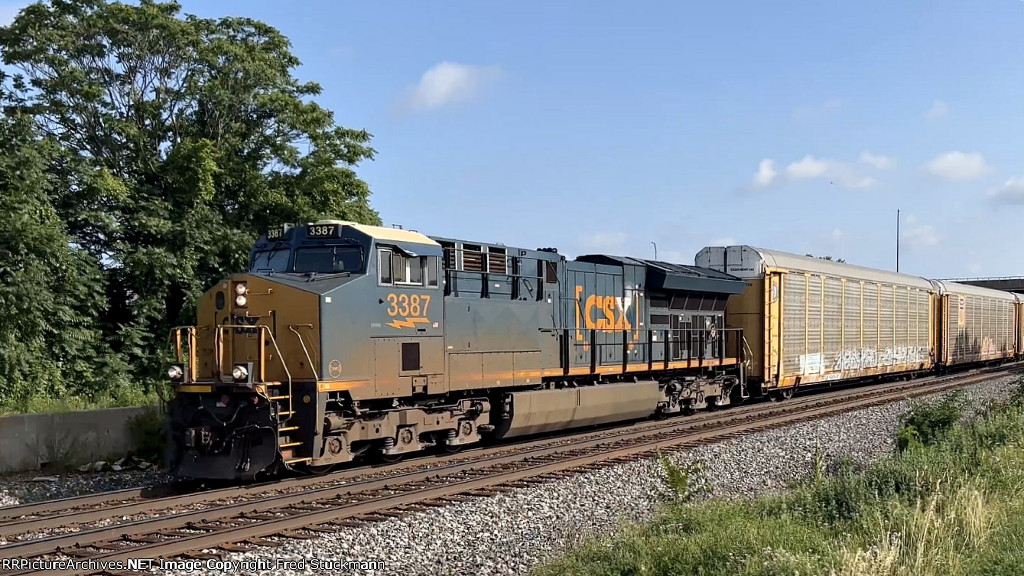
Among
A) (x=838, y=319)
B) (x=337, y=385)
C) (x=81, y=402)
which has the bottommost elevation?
(x=81, y=402)

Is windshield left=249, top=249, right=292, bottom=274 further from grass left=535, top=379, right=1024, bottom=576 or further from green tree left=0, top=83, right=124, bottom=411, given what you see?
grass left=535, top=379, right=1024, bottom=576

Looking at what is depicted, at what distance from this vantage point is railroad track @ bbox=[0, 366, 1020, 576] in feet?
23.6

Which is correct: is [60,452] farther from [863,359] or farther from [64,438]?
[863,359]

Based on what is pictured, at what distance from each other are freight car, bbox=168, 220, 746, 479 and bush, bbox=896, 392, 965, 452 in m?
5.01

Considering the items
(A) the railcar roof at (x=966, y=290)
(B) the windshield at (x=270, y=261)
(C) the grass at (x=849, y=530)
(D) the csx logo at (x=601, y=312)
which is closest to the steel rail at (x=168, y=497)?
(D) the csx logo at (x=601, y=312)

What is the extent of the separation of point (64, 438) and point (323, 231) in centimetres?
510

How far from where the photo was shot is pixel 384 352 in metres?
11.0

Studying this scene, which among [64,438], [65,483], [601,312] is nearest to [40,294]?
[64,438]

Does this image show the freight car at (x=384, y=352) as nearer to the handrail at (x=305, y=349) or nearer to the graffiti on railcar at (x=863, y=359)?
the handrail at (x=305, y=349)

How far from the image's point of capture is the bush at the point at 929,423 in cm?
1165

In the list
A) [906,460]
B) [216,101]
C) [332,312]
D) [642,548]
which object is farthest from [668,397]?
[216,101]

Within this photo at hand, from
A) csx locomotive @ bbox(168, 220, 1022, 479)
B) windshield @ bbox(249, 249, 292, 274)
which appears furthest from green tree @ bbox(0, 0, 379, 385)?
windshield @ bbox(249, 249, 292, 274)

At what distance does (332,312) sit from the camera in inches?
402

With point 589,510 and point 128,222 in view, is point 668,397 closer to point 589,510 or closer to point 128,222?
point 589,510
